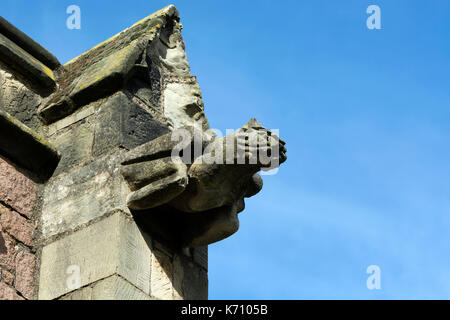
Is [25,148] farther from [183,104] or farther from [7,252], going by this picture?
[183,104]

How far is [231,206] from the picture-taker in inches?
181

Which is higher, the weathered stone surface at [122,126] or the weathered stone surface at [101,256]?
the weathered stone surface at [122,126]

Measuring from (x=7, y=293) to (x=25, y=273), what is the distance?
0.17 meters

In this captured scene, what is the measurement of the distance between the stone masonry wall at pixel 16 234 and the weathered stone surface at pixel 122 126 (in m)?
0.40

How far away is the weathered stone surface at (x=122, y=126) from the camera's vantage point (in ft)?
15.6

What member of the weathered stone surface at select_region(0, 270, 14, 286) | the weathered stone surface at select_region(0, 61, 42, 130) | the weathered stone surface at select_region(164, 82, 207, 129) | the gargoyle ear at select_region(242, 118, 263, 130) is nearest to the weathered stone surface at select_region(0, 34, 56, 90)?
the weathered stone surface at select_region(0, 61, 42, 130)

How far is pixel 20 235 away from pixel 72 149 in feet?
1.85

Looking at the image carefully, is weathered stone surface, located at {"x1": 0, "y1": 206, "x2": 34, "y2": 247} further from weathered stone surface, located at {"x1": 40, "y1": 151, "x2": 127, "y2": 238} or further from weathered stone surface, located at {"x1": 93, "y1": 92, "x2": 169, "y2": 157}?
weathered stone surface, located at {"x1": 93, "y1": 92, "x2": 169, "y2": 157}

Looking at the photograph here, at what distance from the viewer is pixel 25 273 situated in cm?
448

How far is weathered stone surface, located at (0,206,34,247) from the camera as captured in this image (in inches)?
180

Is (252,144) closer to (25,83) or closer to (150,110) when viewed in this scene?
(150,110)

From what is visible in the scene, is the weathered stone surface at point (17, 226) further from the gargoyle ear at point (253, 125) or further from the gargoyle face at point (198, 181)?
the gargoyle ear at point (253, 125)

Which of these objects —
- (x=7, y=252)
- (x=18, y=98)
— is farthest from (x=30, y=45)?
(x=7, y=252)

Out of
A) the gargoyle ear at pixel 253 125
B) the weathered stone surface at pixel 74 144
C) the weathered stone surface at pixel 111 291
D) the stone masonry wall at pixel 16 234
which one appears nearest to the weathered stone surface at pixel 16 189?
the stone masonry wall at pixel 16 234
